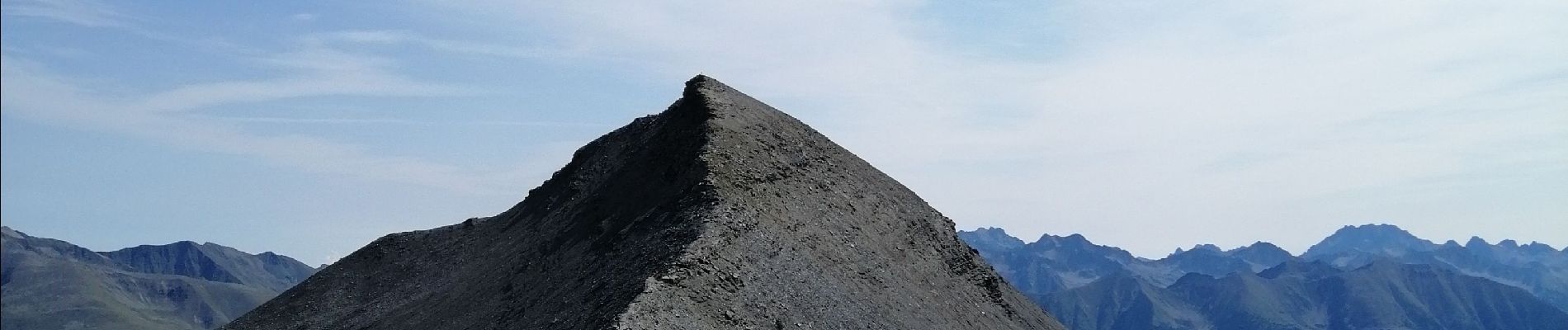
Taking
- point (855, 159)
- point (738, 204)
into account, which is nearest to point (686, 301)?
point (738, 204)

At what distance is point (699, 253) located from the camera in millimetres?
41125

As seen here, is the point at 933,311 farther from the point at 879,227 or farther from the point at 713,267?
the point at 713,267

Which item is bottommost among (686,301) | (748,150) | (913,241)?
(686,301)

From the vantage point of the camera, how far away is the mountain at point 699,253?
40656 mm

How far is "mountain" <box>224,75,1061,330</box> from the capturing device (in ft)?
133

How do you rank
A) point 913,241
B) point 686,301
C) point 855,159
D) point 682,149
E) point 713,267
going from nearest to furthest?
1. point 686,301
2. point 713,267
3. point 682,149
4. point 913,241
5. point 855,159

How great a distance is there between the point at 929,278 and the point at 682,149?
40.2ft

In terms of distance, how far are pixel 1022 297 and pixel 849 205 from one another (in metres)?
17.7

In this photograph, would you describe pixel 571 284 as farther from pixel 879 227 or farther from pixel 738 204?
pixel 879 227

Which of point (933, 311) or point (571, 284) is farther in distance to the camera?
point (933, 311)

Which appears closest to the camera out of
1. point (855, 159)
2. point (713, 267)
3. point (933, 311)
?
point (713, 267)

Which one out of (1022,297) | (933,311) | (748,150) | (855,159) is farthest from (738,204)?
(1022,297)

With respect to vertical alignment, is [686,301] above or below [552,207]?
below

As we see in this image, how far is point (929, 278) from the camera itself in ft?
174
